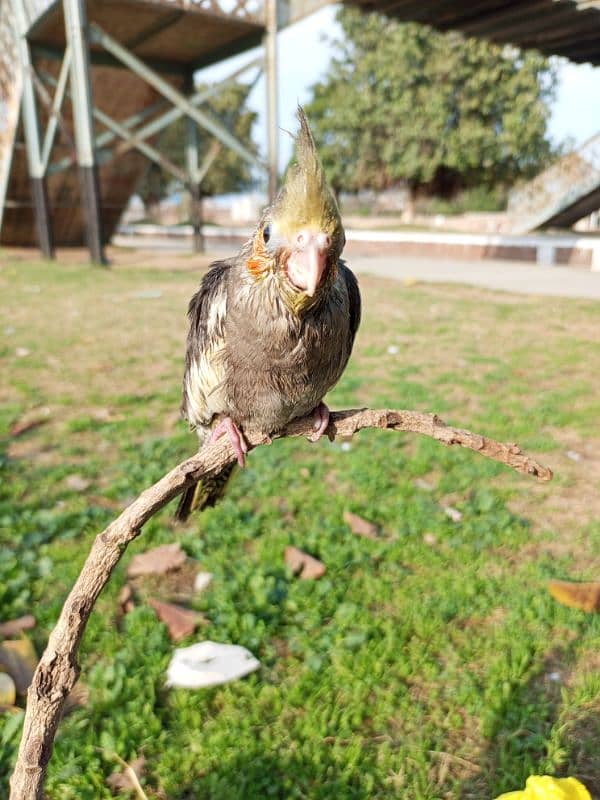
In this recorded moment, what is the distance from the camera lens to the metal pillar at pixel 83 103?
1026 centimetres

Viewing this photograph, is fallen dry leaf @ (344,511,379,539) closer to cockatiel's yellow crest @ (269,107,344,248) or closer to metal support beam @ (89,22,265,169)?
cockatiel's yellow crest @ (269,107,344,248)

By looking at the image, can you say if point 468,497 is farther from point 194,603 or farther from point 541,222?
point 541,222

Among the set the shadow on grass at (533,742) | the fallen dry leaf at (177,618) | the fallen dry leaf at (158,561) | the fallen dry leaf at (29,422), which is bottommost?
the shadow on grass at (533,742)

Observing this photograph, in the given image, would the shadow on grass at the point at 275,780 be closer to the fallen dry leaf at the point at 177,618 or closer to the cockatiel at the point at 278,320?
the fallen dry leaf at the point at 177,618

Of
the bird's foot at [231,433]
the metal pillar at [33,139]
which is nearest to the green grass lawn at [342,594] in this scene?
the bird's foot at [231,433]

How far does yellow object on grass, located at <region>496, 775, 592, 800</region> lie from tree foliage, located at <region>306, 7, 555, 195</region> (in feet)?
90.4

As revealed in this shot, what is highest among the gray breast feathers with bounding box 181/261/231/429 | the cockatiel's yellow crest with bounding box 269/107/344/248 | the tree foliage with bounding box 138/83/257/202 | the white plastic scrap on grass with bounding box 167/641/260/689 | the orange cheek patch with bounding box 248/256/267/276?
the tree foliage with bounding box 138/83/257/202

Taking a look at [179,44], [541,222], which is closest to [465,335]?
[179,44]

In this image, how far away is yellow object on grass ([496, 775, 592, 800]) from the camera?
1558 mm

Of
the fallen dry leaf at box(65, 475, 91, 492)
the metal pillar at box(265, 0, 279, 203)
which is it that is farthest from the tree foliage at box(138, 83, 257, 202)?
the fallen dry leaf at box(65, 475, 91, 492)

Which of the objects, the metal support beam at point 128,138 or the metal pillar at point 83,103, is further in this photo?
the metal support beam at point 128,138

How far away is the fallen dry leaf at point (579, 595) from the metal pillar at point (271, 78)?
390 inches

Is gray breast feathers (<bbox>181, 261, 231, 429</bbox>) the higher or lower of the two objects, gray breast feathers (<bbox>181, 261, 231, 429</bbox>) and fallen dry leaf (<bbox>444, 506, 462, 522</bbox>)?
the higher

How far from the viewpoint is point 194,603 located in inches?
115
